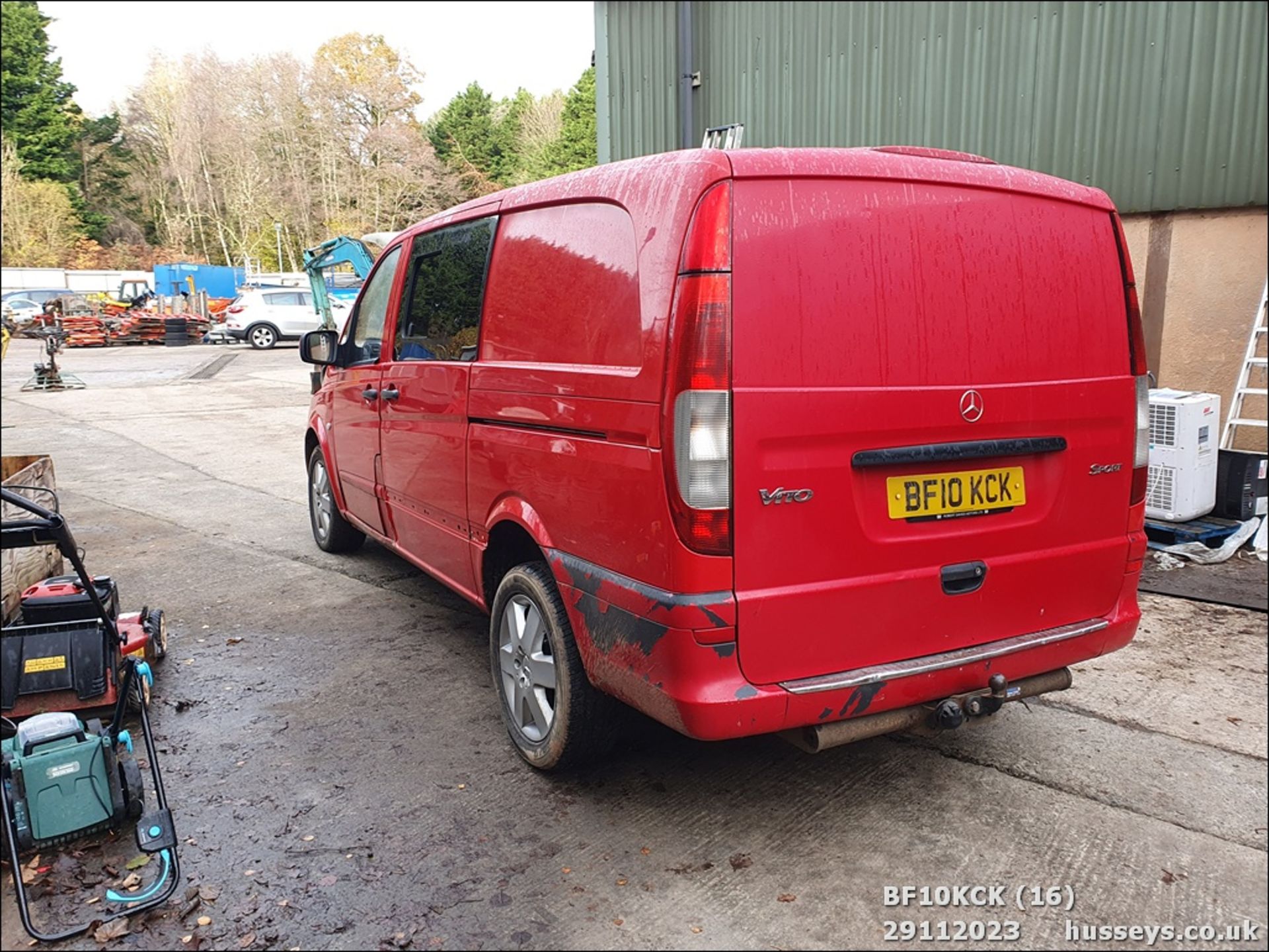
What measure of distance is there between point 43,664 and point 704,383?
2.71m

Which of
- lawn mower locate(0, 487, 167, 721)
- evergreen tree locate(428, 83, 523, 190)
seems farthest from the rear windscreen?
evergreen tree locate(428, 83, 523, 190)

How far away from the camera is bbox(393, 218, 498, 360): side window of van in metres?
3.61

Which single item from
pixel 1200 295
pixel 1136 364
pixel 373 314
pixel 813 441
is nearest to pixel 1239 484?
pixel 1200 295

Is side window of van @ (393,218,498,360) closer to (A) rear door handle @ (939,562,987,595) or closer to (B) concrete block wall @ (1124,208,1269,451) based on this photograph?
(A) rear door handle @ (939,562,987,595)

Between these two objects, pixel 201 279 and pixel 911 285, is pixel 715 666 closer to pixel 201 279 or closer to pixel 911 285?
pixel 911 285

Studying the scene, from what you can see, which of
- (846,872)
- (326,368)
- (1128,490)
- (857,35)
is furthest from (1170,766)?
(857,35)

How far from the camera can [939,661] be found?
2670 mm

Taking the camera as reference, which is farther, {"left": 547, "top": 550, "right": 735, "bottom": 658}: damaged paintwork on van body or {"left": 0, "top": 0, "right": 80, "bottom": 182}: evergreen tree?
{"left": 0, "top": 0, "right": 80, "bottom": 182}: evergreen tree

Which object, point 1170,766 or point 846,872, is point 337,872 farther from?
point 1170,766

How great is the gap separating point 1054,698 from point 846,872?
166cm

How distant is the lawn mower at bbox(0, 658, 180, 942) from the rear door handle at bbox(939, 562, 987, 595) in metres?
2.32

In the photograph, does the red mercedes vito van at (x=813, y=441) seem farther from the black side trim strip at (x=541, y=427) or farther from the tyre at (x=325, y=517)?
the tyre at (x=325, y=517)

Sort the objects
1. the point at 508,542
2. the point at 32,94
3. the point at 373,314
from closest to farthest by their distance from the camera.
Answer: the point at 508,542 < the point at 32,94 < the point at 373,314

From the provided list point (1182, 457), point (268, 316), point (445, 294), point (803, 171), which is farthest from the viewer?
point (268, 316)
